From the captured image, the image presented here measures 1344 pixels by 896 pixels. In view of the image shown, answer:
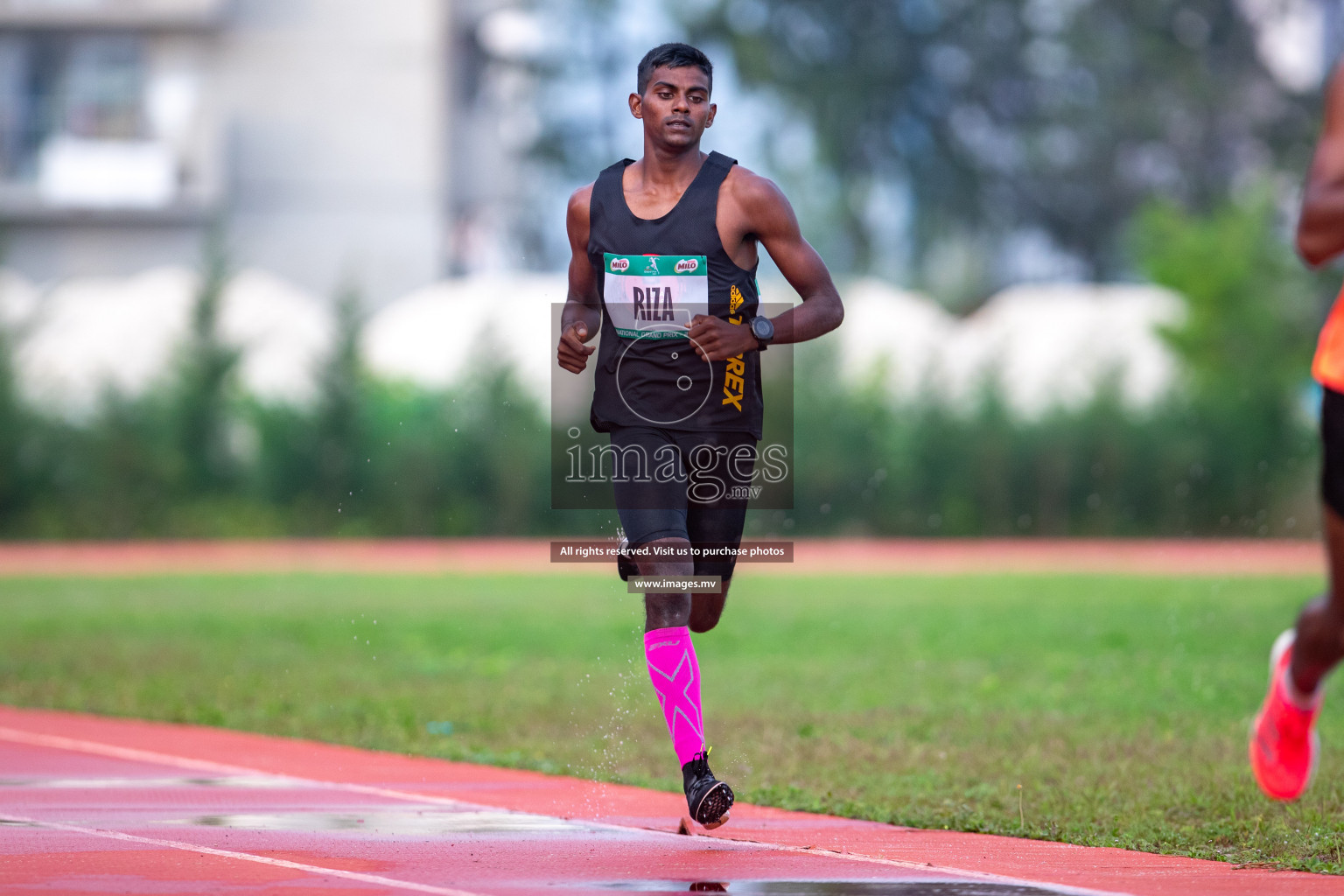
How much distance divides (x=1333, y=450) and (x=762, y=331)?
7.14ft

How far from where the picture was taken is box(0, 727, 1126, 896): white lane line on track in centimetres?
571

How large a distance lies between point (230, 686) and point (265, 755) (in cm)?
340

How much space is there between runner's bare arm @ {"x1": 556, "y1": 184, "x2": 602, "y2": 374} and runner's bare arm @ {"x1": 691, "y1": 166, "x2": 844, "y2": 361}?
0.50 metres

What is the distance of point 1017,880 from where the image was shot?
567 centimetres

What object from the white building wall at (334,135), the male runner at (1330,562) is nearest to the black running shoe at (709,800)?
the male runner at (1330,562)

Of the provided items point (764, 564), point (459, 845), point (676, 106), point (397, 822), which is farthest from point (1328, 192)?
point (764, 564)

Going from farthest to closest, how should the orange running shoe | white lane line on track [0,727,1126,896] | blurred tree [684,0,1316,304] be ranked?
blurred tree [684,0,1316,304]
white lane line on track [0,727,1126,896]
the orange running shoe

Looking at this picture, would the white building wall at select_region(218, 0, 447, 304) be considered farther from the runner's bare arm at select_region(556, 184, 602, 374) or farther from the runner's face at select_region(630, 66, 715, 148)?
the runner's face at select_region(630, 66, 715, 148)

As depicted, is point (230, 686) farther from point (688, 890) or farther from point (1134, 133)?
point (1134, 133)

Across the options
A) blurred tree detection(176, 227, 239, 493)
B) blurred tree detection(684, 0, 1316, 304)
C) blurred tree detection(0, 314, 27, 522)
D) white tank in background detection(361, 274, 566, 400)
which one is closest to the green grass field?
blurred tree detection(0, 314, 27, 522)

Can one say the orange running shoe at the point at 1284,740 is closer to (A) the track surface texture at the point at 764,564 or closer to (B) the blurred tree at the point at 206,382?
(A) the track surface texture at the point at 764,564

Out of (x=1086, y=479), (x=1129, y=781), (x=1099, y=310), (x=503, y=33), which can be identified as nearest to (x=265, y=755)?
(x=1129, y=781)

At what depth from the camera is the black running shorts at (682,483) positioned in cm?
641

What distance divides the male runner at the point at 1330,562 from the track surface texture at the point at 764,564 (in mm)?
18853
